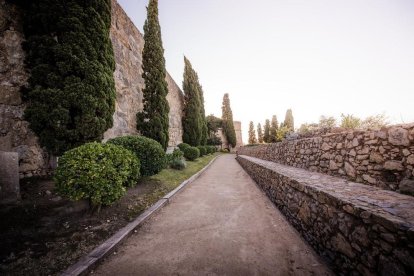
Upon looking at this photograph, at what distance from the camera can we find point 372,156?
3.28 metres

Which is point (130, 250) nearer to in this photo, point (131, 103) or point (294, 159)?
point (294, 159)

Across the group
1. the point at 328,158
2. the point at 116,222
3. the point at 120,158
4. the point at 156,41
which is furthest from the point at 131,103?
the point at 328,158

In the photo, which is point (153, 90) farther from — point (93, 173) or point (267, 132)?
point (267, 132)

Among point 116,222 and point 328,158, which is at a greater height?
point 328,158

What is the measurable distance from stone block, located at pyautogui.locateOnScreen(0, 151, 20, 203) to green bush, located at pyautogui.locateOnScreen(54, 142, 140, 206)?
3.76ft

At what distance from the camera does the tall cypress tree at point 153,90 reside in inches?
418

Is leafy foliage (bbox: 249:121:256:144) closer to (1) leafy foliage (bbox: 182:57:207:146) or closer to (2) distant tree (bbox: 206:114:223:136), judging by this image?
(2) distant tree (bbox: 206:114:223:136)

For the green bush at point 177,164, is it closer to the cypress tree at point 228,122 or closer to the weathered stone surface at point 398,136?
the weathered stone surface at point 398,136

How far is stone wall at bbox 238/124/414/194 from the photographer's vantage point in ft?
8.93

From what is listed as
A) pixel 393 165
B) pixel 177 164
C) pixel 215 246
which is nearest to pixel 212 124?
pixel 177 164

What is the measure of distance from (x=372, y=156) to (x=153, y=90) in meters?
10.6

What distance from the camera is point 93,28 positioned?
578 cm

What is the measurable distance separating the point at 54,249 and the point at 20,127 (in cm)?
394

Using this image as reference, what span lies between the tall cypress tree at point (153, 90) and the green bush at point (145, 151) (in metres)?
4.44
